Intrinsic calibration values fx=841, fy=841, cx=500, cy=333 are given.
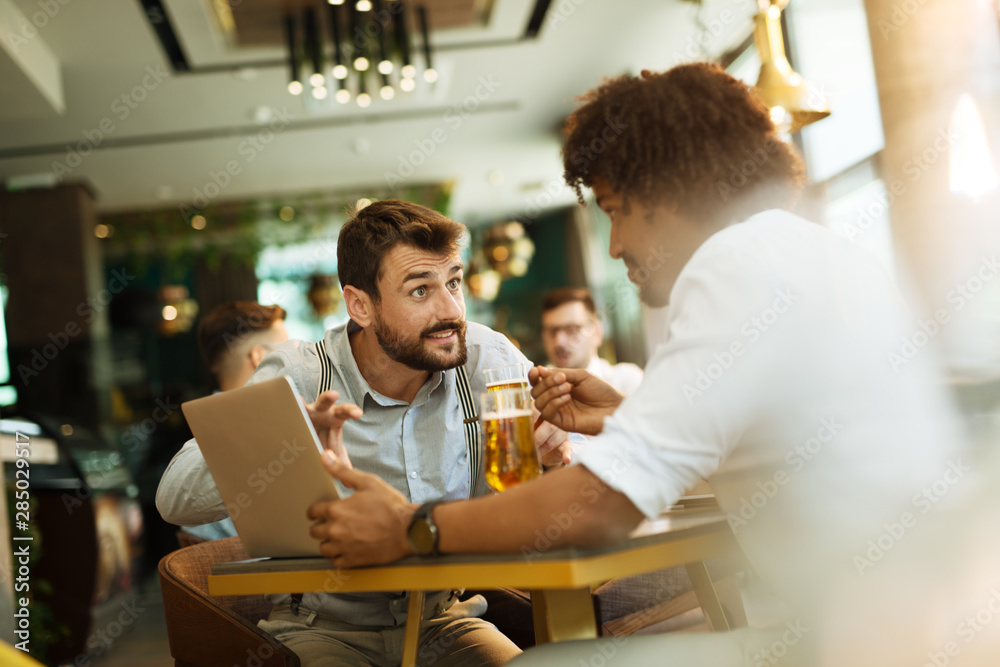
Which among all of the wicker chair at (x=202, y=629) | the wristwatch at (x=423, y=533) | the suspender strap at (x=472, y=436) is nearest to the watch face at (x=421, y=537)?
the wristwatch at (x=423, y=533)

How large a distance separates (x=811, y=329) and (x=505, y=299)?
34.1ft

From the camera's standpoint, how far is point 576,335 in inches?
207

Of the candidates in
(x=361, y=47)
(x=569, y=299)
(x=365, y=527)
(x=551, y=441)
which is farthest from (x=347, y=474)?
(x=361, y=47)

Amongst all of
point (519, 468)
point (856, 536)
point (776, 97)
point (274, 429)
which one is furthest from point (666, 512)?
point (776, 97)

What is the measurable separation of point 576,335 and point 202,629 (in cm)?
383

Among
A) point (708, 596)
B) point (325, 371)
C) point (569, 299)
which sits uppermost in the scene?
point (569, 299)

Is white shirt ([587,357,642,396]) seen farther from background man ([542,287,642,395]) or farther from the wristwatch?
the wristwatch

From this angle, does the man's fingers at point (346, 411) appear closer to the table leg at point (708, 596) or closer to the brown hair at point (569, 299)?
the table leg at point (708, 596)

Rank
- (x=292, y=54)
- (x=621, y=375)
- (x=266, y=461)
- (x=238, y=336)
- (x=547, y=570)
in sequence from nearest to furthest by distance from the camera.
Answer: (x=547, y=570)
(x=266, y=461)
(x=238, y=336)
(x=621, y=375)
(x=292, y=54)

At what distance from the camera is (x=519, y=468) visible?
147 cm

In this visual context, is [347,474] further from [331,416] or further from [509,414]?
[509,414]

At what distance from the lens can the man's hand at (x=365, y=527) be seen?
118 centimetres

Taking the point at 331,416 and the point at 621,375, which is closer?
the point at 331,416

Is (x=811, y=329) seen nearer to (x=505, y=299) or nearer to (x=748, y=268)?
(x=748, y=268)
